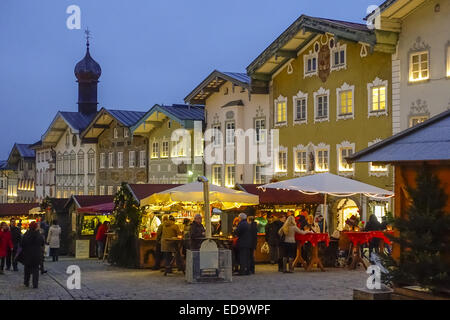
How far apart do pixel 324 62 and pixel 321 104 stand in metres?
1.79

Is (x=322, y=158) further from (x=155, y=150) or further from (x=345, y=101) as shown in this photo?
(x=155, y=150)

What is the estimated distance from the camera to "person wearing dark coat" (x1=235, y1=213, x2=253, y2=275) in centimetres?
1830

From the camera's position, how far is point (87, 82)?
63.0 metres

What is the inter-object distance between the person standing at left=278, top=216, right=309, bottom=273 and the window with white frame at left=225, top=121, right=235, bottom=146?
1953 cm

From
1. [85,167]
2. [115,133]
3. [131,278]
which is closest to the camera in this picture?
[131,278]

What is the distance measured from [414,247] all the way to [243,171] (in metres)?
25.8

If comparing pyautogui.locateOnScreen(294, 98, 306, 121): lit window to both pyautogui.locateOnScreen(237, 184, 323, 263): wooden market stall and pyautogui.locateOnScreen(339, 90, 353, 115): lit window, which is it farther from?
pyautogui.locateOnScreen(237, 184, 323, 263): wooden market stall

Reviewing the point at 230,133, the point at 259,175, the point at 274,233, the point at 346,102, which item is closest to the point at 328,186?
the point at 274,233

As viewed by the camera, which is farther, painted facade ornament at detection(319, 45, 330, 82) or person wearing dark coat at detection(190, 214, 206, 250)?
painted facade ornament at detection(319, 45, 330, 82)

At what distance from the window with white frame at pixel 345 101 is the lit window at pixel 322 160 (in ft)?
5.73

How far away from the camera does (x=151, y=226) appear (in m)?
22.1

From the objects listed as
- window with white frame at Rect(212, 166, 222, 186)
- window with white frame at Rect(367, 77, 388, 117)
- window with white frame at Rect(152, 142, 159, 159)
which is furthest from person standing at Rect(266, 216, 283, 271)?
window with white frame at Rect(152, 142, 159, 159)

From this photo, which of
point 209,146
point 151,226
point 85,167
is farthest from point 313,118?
point 85,167
